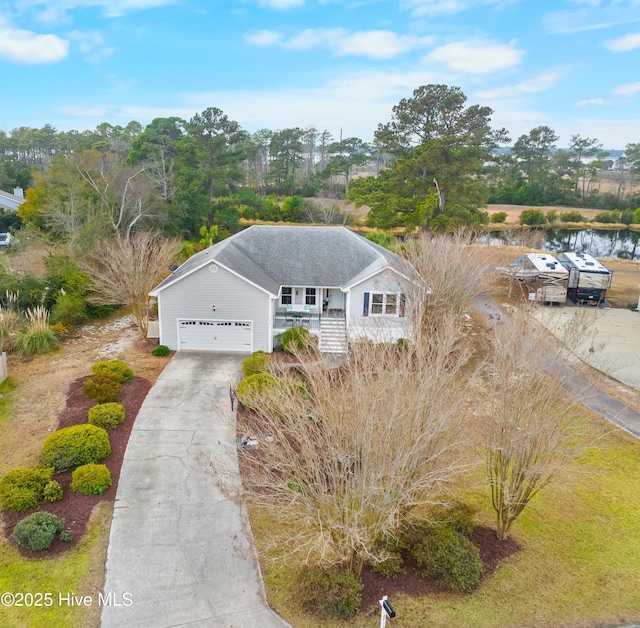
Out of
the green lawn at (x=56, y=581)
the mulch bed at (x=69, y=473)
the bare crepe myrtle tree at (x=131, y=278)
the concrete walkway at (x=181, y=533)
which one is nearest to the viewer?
the green lawn at (x=56, y=581)

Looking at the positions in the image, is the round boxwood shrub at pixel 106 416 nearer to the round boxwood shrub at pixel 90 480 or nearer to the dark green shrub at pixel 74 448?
the dark green shrub at pixel 74 448

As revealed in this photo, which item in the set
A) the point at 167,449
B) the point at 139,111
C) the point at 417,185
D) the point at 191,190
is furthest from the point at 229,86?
the point at 167,449

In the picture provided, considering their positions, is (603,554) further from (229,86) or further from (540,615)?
(229,86)

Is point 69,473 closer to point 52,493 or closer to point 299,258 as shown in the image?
point 52,493

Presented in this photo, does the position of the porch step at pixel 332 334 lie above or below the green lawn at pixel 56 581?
above

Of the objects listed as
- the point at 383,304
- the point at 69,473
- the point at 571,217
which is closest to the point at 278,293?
the point at 383,304

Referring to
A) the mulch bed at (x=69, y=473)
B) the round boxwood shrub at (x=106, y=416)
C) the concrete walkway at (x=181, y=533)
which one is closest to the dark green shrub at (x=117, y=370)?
the mulch bed at (x=69, y=473)

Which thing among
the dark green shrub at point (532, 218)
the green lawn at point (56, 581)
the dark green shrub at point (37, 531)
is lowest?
the green lawn at point (56, 581)
